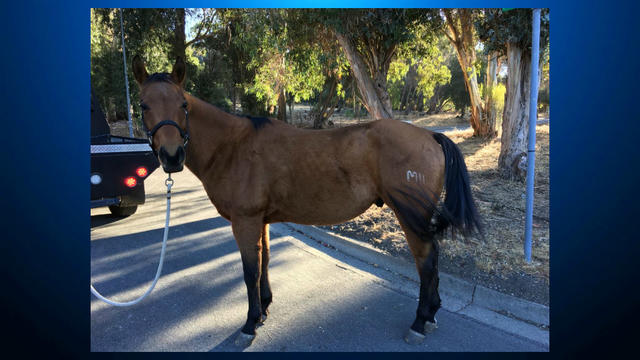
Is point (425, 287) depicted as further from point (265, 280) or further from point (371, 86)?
point (371, 86)

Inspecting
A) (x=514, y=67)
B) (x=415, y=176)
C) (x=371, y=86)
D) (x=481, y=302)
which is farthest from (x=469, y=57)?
(x=415, y=176)

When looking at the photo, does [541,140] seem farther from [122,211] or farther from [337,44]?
[122,211]

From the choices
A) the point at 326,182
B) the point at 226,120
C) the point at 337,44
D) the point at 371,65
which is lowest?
the point at 326,182

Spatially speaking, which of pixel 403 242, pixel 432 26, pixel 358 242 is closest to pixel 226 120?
pixel 358 242

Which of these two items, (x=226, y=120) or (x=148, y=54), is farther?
(x=148, y=54)

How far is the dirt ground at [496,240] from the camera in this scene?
10.7 ft

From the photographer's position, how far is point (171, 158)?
2.26 meters

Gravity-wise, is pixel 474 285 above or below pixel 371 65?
below

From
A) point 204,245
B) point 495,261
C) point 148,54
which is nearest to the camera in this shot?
point 495,261

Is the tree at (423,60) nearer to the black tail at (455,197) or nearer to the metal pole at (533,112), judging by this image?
the metal pole at (533,112)

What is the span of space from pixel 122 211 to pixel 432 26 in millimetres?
6022

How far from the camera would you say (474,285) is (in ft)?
10.5

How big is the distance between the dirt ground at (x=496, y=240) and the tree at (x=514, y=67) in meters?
0.44

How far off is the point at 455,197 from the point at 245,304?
1993mm
